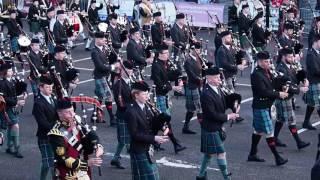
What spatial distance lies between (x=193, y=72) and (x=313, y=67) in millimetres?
2313

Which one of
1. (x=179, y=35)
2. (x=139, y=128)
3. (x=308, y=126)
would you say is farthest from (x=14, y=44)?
(x=139, y=128)

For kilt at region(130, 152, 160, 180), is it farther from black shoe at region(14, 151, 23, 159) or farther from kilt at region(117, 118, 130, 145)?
black shoe at region(14, 151, 23, 159)

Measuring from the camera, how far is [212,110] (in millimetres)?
10906

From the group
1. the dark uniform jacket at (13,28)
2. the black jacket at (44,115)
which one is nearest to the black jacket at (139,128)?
the black jacket at (44,115)

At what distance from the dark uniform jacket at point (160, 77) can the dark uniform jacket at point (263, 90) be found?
192 centimetres

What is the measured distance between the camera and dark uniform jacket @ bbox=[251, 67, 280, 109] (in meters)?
12.1

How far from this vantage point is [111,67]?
48.9ft

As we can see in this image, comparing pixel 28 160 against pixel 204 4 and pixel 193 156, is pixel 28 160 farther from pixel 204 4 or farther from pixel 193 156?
pixel 204 4

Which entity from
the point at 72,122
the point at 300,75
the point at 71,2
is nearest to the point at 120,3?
the point at 71,2

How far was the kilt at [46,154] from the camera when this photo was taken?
1077 centimetres

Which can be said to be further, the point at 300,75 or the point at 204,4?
the point at 204,4

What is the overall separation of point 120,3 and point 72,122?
67.6 ft

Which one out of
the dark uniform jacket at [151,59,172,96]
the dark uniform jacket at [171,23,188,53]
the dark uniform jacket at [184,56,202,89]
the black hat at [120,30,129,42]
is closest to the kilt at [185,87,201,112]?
the dark uniform jacket at [184,56,202,89]

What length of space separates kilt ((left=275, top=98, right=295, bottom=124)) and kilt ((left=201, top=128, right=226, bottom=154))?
2.56 m
